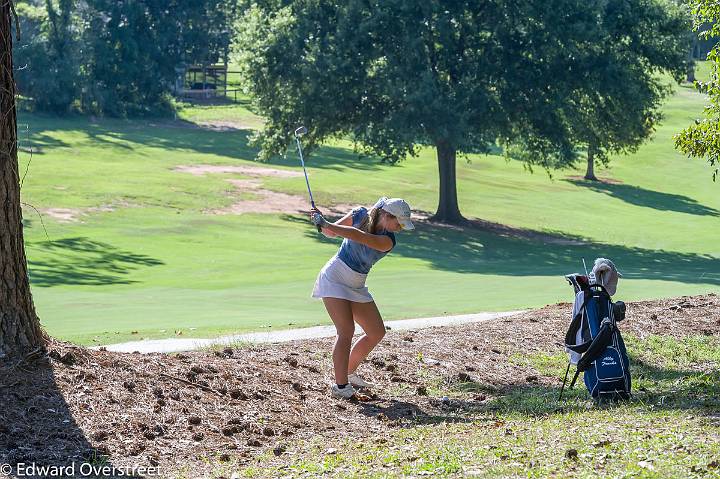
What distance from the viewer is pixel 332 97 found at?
37.5 m

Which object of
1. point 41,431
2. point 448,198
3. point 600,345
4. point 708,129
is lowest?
point 448,198

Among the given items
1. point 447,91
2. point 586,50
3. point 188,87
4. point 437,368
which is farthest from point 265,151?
point 188,87

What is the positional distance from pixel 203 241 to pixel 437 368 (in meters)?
21.2

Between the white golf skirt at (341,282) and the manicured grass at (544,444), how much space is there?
4.46 feet

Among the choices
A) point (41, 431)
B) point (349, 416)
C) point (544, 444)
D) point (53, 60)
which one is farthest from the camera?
point (53, 60)

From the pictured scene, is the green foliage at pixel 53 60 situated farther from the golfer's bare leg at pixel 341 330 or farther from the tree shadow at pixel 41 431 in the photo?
the tree shadow at pixel 41 431

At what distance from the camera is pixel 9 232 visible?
8.61 meters

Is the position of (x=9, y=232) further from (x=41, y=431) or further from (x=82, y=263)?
(x=82, y=263)

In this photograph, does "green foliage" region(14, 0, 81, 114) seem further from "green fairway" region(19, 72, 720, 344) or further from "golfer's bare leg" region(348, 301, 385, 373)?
"golfer's bare leg" region(348, 301, 385, 373)

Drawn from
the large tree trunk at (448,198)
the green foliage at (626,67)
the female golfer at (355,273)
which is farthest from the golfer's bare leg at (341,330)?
the large tree trunk at (448,198)

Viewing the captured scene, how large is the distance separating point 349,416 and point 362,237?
1.56 metres

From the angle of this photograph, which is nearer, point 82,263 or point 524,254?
point 82,263

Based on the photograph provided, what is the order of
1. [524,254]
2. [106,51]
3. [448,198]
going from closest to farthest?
[524,254]
[448,198]
[106,51]

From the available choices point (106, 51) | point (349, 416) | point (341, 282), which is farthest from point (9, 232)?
point (106, 51)
